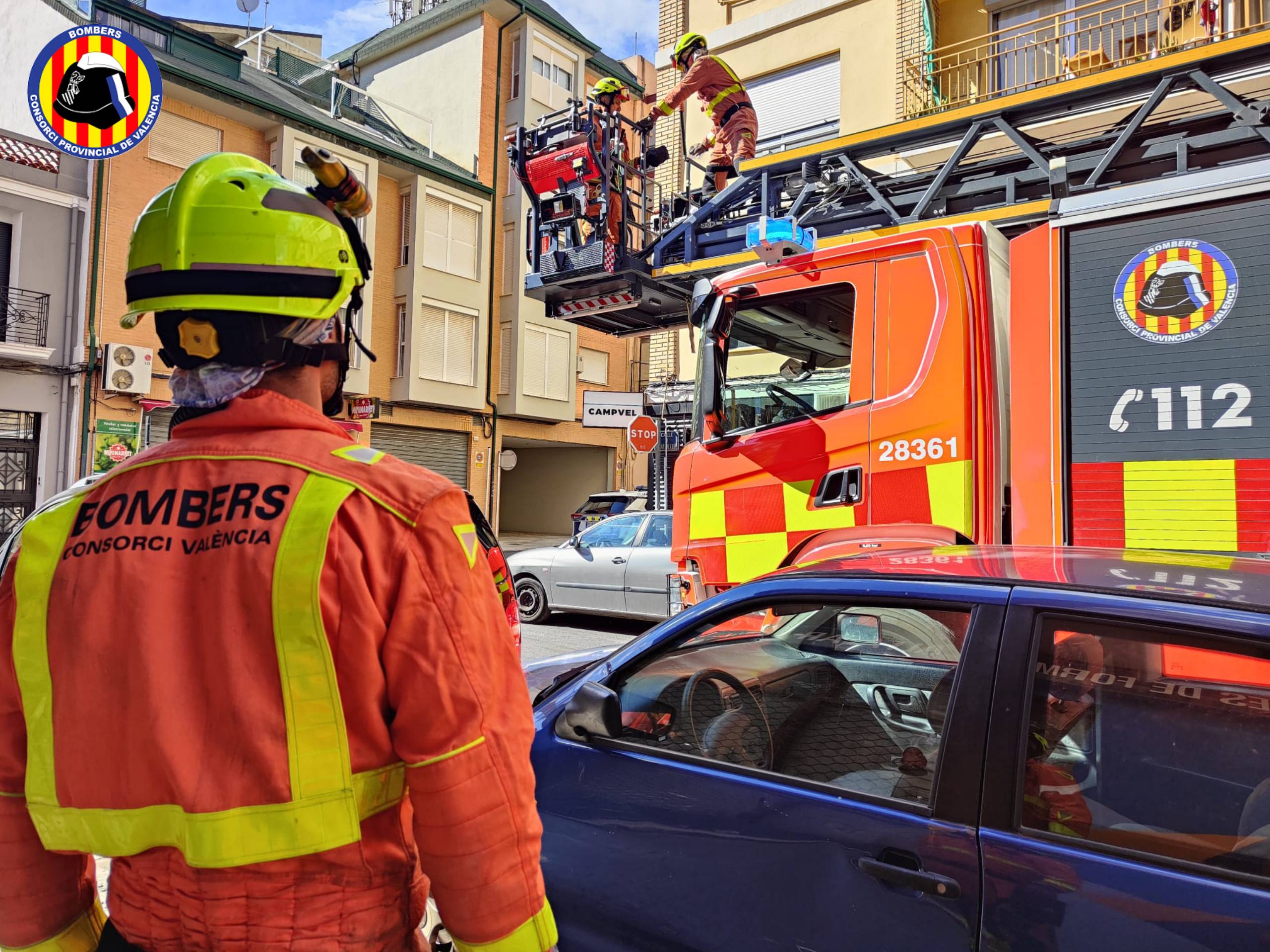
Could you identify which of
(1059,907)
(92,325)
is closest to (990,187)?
(1059,907)

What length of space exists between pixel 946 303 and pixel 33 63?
19782 millimetres

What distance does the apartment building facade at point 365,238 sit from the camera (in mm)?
17047

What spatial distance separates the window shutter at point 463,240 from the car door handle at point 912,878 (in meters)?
22.7

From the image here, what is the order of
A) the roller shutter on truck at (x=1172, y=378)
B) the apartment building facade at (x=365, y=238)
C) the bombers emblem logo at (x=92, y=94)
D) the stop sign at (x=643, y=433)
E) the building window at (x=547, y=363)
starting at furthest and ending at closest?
1. the building window at (x=547, y=363)
2. the apartment building facade at (x=365, y=238)
3. the bombers emblem logo at (x=92, y=94)
4. the stop sign at (x=643, y=433)
5. the roller shutter on truck at (x=1172, y=378)

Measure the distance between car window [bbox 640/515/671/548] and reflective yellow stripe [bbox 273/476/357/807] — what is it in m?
8.19

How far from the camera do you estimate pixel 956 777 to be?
1.81 metres

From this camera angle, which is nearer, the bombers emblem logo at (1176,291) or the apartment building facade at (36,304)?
the bombers emblem logo at (1176,291)

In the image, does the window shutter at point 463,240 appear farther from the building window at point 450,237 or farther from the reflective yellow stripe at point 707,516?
the reflective yellow stripe at point 707,516

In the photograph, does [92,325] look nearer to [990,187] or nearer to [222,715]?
[990,187]

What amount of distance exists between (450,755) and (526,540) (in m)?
25.2

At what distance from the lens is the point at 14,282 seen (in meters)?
16.2

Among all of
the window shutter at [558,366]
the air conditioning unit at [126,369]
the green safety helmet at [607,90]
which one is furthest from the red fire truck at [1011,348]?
the window shutter at [558,366]

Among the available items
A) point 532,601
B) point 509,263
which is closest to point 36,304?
point 509,263

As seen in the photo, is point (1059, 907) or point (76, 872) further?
point (1059, 907)
